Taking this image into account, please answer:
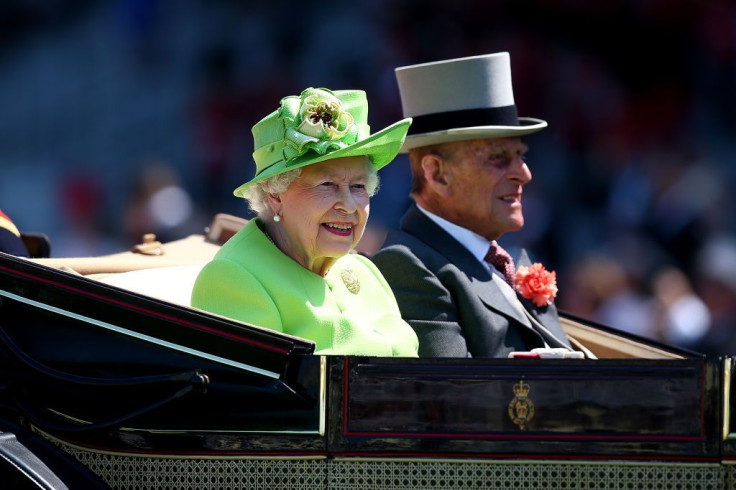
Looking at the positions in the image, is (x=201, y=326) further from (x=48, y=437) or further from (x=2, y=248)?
(x=2, y=248)

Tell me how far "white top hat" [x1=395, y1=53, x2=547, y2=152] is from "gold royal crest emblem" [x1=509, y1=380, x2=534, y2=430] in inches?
55.3

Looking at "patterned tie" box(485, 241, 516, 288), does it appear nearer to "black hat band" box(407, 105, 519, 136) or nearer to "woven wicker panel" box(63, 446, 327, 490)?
"black hat band" box(407, 105, 519, 136)

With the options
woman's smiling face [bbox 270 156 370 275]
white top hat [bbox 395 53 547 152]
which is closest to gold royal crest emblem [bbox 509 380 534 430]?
woman's smiling face [bbox 270 156 370 275]

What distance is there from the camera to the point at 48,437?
8.33 ft

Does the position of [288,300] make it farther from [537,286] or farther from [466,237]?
[537,286]

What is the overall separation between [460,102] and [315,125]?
3.48ft

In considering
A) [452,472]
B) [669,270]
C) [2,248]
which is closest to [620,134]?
[669,270]

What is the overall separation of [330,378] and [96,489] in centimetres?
51

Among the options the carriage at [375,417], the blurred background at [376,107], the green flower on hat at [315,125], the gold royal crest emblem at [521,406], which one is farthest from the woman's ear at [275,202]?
the blurred background at [376,107]

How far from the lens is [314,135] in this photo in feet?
9.27

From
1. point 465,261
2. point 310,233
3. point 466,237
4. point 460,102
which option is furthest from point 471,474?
point 460,102

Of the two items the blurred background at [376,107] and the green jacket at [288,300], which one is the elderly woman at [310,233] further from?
the blurred background at [376,107]

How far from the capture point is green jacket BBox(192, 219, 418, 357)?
273cm

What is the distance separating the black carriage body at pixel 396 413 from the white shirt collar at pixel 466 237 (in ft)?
4.29
